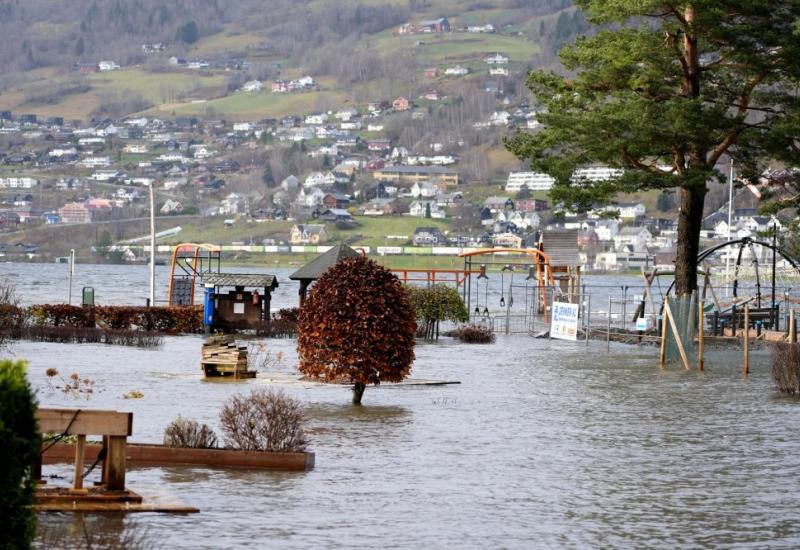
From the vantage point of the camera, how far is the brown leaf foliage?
934 inches

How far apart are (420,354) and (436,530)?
2651 centimetres

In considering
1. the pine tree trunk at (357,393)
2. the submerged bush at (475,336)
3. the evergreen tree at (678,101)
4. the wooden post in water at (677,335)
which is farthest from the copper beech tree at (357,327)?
the submerged bush at (475,336)

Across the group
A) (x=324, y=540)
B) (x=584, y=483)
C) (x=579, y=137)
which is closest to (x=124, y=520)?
(x=324, y=540)

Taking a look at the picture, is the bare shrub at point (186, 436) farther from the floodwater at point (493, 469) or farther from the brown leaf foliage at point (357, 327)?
the brown leaf foliage at point (357, 327)

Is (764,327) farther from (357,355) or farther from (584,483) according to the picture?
(584,483)

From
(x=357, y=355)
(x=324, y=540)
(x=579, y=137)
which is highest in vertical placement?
(x=579, y=137)

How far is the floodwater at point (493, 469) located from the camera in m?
13.8

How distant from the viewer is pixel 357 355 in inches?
934

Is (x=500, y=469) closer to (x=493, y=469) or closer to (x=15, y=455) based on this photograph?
(x=493, y=469)

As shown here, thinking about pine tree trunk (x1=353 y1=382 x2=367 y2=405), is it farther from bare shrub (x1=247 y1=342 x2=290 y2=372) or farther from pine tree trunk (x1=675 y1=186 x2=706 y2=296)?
pine tree trunk (x1=675 y1=186 x2=706 y2=296)

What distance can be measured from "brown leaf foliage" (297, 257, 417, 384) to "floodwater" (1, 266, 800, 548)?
0.70m

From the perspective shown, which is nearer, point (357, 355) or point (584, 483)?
point (584, 483)

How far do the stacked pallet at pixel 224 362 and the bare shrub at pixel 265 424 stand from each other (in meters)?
11.9

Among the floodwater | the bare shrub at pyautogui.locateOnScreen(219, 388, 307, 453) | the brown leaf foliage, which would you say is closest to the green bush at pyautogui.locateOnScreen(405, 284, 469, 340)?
the floodwater
